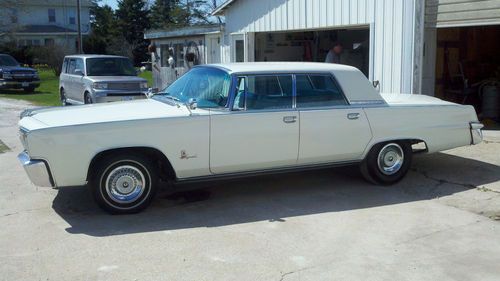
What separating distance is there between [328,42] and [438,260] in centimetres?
1246

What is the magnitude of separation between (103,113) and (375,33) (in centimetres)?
692

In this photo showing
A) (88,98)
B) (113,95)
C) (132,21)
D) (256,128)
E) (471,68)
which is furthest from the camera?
(132,21)

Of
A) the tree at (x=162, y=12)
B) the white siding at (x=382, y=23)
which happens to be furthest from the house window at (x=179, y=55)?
the tree at (x=162, y=12)

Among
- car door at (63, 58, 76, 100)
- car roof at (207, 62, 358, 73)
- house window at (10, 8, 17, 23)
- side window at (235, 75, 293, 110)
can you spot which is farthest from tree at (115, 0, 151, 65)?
side window at (235, 75, 293, 110)

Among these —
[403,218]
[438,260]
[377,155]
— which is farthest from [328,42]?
[438,260]

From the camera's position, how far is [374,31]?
1116cm

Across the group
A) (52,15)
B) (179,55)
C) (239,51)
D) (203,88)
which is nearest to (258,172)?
(203,88)

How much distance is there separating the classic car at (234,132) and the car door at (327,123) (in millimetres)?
12

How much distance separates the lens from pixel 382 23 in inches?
432

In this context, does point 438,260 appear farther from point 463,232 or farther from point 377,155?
point 377,155

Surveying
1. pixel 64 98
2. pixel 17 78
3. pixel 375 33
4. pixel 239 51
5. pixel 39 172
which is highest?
pixel 375 33

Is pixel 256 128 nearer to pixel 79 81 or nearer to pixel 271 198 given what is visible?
pixel 271 198

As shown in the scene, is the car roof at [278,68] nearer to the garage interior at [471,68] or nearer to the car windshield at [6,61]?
the garage interior at [471,68]

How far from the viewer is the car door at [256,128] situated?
5.99 meters
